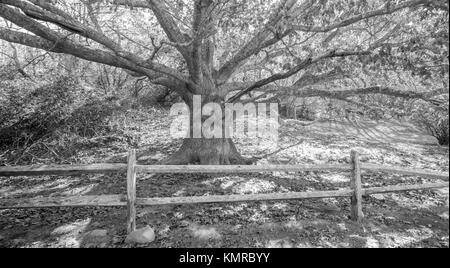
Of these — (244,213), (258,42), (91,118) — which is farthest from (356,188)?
(91,118)

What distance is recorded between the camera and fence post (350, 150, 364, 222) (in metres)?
6.41

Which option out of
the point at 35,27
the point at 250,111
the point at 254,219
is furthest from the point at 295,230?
the point at 250,111

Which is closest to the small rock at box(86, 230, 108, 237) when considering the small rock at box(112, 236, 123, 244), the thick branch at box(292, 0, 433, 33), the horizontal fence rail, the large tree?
the small rock at box(112, 236, 123, 244)

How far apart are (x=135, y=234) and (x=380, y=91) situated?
6.22 meters

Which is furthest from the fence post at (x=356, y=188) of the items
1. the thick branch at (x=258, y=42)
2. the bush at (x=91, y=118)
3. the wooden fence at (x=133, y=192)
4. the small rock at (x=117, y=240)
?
the bush at (x=91, y=118)

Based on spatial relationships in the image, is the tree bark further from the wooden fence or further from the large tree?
the wooden fence

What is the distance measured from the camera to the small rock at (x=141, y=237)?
5527mm

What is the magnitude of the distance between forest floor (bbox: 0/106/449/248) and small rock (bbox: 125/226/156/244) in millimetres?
108

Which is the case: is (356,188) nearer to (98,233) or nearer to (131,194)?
(131,194)

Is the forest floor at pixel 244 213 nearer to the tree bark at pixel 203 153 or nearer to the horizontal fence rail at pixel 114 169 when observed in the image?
the tree bark at pixel 203 153

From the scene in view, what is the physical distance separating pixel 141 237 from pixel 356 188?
404 cm

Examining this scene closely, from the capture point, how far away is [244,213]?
689 cm
